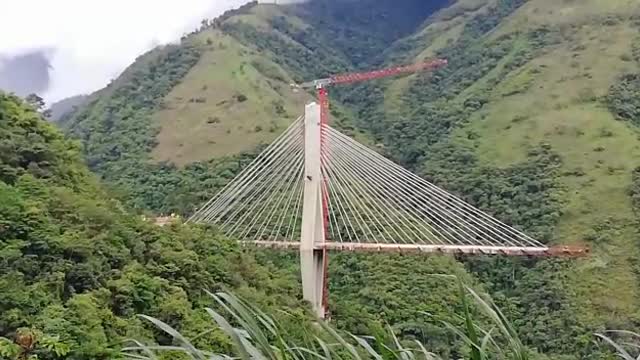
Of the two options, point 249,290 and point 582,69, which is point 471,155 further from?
point 249,290

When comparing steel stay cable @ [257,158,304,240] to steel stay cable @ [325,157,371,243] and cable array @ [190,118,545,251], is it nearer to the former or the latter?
cable array @ [190,118,545,251]

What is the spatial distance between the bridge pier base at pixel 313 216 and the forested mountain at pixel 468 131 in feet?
2.92

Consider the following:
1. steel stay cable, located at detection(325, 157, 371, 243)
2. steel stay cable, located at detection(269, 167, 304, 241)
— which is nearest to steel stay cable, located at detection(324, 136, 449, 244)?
steel stay cable, located at detection(325, 157, 371, 243)

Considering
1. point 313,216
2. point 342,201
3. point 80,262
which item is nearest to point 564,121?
point 342,201

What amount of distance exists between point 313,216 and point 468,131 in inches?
757

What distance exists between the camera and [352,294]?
23.9 meters

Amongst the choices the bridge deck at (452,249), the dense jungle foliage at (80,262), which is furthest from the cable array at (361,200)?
the dense jungle foliage at (80,262)

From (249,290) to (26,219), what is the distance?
166 inches

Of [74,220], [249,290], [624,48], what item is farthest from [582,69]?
[74,220]

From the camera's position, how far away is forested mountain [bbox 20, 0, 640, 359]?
24234 millimetres

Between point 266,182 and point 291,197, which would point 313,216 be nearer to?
point 266,182

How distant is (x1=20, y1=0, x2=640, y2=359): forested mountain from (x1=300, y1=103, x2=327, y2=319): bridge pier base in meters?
0.89

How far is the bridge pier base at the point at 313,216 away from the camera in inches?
821

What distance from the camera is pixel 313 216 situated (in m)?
21.5
